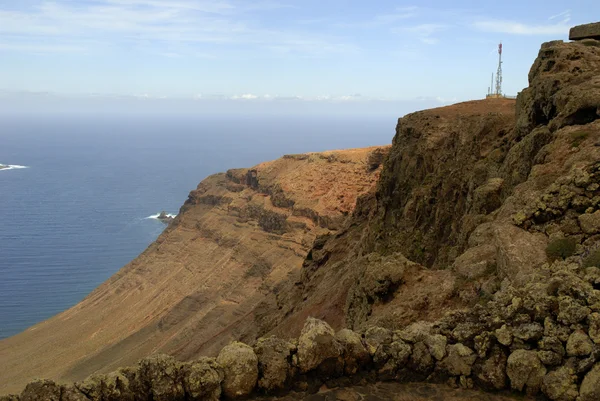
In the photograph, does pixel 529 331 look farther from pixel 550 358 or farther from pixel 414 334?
pixel 414 334

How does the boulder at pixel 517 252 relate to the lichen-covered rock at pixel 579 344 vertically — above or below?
above

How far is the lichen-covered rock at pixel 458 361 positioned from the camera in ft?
28.6

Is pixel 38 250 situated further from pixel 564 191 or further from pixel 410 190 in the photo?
pixel 564 191

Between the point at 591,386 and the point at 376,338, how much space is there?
3383 mm

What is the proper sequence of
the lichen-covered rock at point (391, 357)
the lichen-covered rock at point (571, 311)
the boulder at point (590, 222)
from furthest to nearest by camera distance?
the boulder at point (590, 222) → the lichen-covered rock at point (391, 357) → the lichen-covered rock at point (571, 311)

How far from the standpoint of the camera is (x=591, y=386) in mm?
7441

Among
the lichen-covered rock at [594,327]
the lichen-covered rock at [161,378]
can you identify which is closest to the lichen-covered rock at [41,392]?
the lichen-covered rock at [161,378]

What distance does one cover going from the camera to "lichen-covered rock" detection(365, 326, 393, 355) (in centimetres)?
930

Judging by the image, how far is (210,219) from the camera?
77.0 meters

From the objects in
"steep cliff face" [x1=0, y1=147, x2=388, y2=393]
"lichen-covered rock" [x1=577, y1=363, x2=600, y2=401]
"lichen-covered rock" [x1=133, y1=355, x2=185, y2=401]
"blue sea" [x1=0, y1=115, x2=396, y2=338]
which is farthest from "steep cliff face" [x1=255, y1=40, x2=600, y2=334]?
"blue sea" [x1=0, y1=115, x2=396, y2=338]

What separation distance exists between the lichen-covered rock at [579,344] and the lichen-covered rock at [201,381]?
5272mm

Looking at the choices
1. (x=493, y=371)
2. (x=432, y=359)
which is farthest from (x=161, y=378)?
(x=493, y=371)

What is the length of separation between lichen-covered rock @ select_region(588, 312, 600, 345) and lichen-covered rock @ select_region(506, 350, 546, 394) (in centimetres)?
86

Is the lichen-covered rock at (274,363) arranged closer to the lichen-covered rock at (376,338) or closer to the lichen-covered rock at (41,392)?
the lichen-covered rock at (376,338)
